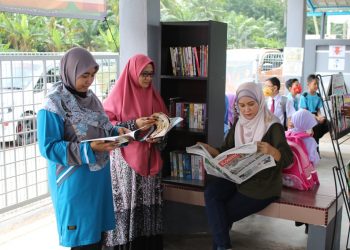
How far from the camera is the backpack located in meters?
3.10

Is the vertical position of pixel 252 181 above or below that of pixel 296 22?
below

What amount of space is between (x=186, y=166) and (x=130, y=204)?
2.20ft

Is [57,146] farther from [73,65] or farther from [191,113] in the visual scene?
[191,113]

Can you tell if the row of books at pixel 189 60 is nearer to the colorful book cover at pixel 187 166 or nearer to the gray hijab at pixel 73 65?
the colorful book cover at pixel 187 166

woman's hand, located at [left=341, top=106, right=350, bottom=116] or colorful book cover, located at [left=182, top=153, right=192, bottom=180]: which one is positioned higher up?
woman's hand, located at [left=341, top=106, right=350, bottom=116]

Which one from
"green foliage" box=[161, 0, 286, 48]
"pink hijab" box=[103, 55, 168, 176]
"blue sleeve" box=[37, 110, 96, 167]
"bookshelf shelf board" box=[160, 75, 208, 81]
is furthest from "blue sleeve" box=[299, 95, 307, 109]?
"green foliage" box=[161, 0, 286, 48]

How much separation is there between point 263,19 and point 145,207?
16850 millimetres

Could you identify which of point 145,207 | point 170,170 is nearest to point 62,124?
point 145,207

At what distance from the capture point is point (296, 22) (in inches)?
304

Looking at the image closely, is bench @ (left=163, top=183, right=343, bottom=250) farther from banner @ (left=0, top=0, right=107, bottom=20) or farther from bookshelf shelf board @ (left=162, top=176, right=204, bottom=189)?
banner @ (left=0, top=0, right=107, bottom=20)

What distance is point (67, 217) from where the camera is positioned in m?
2.20

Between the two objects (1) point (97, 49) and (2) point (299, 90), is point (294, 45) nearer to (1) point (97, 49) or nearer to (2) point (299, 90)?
(2) point (299, 90)

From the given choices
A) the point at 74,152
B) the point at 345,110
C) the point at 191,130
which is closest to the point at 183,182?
the point at 191,130

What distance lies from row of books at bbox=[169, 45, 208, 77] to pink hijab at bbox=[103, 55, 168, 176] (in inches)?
18.4
